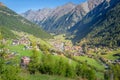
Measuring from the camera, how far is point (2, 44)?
3634 centimetres

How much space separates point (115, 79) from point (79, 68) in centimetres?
2022

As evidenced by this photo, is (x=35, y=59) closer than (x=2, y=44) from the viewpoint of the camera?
No

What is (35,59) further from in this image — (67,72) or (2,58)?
(2,58)

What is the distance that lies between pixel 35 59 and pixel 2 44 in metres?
85.8

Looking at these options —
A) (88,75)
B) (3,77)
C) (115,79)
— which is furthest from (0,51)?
(115,79)

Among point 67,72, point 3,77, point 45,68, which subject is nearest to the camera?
point 3,77

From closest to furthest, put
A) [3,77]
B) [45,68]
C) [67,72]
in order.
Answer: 1. [3,77]
2. [45,68]
3. [67,72]

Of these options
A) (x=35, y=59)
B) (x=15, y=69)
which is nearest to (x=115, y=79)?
(x=35, y=59)

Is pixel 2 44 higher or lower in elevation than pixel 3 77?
higher

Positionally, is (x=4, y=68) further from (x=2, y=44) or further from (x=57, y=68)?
(x=57, y=68)

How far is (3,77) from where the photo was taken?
36125 mm

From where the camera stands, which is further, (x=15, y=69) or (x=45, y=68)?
(x=45, y=68)

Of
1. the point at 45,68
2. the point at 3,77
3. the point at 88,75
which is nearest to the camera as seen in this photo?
the point at 3,77

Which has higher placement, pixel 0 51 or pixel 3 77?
pixel 0 51
